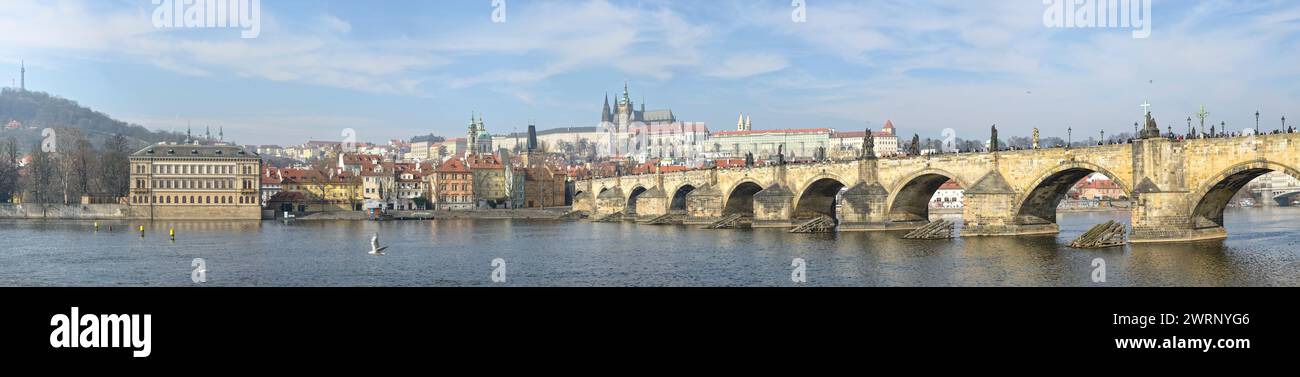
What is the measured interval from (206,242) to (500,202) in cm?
6752

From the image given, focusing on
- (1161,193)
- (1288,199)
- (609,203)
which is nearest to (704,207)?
(609,203)

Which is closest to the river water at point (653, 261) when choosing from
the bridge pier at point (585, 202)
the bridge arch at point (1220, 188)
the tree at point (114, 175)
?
the bridge arch at point (1220, 188)

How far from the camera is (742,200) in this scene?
286ft

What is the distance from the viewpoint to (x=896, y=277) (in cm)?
3584

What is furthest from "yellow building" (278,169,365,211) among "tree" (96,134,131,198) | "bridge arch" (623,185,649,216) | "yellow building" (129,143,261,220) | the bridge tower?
the bridge tower

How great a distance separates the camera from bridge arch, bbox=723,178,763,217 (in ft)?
279

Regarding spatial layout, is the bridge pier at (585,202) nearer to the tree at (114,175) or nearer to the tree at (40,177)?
the tree at (114,175)

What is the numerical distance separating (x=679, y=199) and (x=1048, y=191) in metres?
52.7

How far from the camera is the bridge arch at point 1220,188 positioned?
1575 inches

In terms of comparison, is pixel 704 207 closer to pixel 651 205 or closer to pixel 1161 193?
pixel 651 205

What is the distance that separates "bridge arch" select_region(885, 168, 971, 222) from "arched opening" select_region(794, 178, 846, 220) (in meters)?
8.17

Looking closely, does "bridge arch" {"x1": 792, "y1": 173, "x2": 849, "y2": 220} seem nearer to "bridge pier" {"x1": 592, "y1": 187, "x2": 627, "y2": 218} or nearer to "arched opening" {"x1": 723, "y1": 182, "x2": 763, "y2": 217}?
"arched opening" {"x1": 723, "y1": 182, "x2": 763, "y2": 217}
